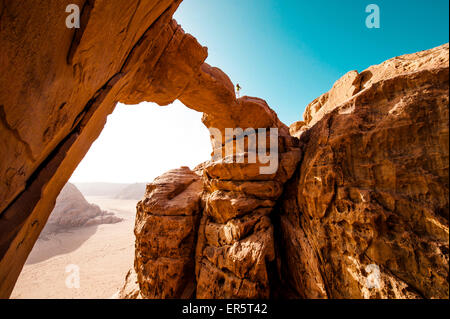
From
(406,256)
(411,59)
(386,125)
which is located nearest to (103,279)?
(406,256)

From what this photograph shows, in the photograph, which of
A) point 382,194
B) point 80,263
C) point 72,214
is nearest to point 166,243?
point 382,194

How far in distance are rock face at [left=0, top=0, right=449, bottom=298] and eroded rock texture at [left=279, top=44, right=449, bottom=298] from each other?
30mm

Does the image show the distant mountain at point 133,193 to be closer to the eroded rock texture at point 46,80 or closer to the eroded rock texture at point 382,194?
the eroded rock texture at point 46,80

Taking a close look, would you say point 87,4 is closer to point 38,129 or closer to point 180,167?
point 38,129

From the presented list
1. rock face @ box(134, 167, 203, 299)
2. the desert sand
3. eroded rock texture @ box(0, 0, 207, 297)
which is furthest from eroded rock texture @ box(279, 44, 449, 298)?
the desert sand

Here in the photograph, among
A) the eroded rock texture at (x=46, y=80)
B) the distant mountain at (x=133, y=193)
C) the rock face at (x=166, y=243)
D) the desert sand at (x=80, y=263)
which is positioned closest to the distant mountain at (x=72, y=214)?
the desert sand at (x=80, y=263)

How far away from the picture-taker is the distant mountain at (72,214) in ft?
84.6

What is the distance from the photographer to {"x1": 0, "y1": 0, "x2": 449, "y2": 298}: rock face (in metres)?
2.40

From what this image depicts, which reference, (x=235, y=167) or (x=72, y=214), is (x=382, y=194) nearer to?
(x=235, y=167)

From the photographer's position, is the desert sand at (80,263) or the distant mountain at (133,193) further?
the distant mountain at (133,193)

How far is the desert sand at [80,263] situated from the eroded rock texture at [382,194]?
13104mm

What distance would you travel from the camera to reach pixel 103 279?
1459cm

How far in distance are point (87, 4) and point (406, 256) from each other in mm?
8129

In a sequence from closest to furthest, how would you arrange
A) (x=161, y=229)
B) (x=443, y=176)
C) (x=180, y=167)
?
1. (x=443, y=176)
2. (x=161, y=229)
3. (x=180, y=167)
